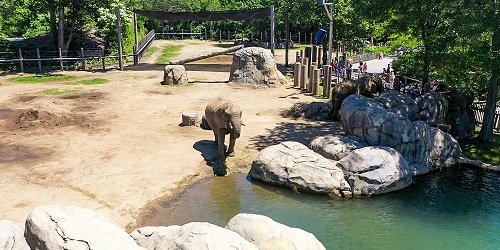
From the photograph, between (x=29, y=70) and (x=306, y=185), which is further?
(x=29, y=70)

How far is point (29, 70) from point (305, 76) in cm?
1665

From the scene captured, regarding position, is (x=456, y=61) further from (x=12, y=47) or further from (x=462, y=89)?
(x=12, y=47)

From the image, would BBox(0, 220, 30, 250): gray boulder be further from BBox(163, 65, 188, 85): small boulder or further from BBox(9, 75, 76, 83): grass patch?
BBox(9, 75, 76, 83): grass patch

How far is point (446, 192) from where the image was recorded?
11383 millimetres

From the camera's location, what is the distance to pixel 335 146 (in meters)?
12.0

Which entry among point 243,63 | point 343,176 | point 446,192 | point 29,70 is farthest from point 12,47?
point 446,192

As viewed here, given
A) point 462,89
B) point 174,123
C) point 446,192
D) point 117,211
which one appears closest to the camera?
point 117,211

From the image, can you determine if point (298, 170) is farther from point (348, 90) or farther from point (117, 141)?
point (348, 90)

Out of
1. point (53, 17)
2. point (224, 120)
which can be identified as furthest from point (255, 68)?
point (53, 17)

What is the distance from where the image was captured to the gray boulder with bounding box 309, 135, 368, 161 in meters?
11.9

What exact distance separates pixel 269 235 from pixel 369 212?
4124 mm

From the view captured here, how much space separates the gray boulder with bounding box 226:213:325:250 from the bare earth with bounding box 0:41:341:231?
3.26 metres

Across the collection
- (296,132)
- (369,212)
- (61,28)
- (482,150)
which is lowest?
(369,212)

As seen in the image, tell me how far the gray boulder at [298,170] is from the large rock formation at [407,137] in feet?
6.13
